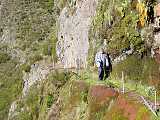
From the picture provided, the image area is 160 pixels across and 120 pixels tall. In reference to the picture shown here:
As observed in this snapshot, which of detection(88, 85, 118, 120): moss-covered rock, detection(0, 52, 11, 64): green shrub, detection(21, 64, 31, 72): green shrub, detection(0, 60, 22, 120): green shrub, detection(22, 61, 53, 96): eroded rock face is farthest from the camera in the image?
detection(0, 52, 11, 64): green shrub

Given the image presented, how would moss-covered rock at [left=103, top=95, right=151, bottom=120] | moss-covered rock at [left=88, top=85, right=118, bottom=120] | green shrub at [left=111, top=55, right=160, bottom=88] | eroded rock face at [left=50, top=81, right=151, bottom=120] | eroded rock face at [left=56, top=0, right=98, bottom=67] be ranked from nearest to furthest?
moss-covered rock at [left=103, top=95, right=151, bottom=120]
eroded rock face at [left=50, top=81, right=151, bottom=120]
moss-covered rock at [left=88, top=85, right=118, bottom=120]
green shrub at [left=111, top=55, right=160, bottom=88]
eroded rock face at [left=56, top=0, right=98, bottom=67]

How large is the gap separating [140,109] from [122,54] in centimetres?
884

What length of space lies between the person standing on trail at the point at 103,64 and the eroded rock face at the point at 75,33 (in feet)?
35.9

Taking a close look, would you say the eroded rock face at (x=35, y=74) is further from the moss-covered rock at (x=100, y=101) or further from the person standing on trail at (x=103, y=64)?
the moss-covered rock at (x=100, y=101)

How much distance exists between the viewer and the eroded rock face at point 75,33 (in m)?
45.3

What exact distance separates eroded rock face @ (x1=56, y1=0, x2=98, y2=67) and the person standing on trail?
10.9 m

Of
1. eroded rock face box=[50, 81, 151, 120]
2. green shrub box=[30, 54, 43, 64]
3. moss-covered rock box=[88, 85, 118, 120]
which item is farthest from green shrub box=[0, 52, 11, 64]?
moss-covered rock box=[88, 85, 118, 120]

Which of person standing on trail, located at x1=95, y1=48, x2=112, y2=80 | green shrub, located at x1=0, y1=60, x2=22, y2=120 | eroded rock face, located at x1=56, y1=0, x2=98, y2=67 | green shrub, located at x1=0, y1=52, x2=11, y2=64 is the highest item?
eroded rock face, located at x1=56, y1=0, x2=98, y2=67

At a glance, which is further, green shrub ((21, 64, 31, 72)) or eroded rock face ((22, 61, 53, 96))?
green shrub ((21, 64, 31, 72))

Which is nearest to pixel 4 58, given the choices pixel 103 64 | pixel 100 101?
pixel 103 64

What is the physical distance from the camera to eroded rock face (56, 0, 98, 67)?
4528cm

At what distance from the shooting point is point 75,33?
1997 inches

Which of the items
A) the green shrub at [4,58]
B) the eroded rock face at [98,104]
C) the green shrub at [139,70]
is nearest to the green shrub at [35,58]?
the green shrub at [4,58]

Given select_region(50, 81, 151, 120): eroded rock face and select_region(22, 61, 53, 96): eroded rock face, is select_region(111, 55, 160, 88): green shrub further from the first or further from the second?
select_region(22, 61, 53, 96): eroded rock face
